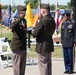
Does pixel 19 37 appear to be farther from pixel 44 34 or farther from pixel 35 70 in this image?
pixel 35 70

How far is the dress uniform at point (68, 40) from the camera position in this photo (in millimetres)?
10807

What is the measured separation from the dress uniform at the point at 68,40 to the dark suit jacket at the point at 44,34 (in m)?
2.07

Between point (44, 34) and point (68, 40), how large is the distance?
2.36m

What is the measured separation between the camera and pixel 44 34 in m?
8.67

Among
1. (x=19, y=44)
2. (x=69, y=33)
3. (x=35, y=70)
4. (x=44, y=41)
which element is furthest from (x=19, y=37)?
(x=35, y=70)

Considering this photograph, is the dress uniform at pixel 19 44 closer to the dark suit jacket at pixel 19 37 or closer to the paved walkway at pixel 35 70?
the dark suit jacket at pixel 19 37

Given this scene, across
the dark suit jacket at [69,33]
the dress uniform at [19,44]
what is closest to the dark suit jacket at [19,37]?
the dress uniform at [19,44]

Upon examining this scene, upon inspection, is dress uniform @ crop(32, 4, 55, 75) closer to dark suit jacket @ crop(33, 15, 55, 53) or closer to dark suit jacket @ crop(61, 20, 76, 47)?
dark suit jacket @ crop(33, 15, 55, 53)

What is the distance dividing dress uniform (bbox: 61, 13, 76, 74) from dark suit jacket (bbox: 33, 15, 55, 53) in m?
2.07

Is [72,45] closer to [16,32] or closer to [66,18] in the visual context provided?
[66,18]

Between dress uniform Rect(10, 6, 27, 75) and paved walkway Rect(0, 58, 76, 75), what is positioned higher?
dress uniform Rect(10, 6, 27, 75)

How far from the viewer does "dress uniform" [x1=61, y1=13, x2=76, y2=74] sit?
1081cm

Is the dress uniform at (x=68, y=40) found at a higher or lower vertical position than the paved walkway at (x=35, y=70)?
higher

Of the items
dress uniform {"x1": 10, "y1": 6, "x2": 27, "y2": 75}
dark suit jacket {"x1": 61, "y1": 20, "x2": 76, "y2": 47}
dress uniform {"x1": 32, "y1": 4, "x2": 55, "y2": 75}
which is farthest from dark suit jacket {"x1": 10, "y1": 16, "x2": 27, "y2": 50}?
dark suit jacket {"x1": 61, "y1": 20, "x2": 76, "y2": 47}
